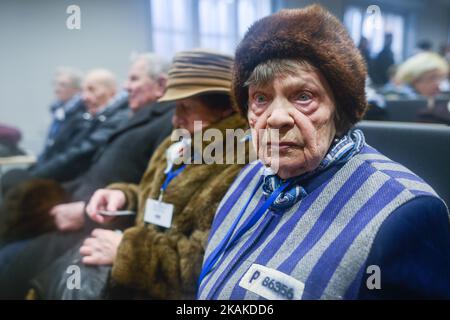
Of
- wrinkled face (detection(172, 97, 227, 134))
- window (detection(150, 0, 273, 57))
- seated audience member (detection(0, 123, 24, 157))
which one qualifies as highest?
window (detection(150, 0, 273, 57))

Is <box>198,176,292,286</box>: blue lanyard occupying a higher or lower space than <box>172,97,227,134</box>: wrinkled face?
lower

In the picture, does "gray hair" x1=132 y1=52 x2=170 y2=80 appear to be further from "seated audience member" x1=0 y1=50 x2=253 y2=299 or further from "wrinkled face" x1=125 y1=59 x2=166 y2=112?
"seated audience member" x1=0 y1=50 x2=253 y2=299

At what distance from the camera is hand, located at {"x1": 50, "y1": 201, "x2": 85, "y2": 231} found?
173 centimetres

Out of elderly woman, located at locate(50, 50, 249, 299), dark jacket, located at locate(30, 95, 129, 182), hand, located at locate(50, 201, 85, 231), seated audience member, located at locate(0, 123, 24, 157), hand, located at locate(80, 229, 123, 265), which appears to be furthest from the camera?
seated audience member, located at locate(0, 123, 24, 157)

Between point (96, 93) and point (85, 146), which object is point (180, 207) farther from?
point (96, 93)

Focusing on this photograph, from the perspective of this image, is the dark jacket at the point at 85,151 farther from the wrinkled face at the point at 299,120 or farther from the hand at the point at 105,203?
the wrinkled face at the point at 299,120

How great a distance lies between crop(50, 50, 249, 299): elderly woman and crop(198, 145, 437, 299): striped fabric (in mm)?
308

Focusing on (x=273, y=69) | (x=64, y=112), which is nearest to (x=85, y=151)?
(x=64, y=112)

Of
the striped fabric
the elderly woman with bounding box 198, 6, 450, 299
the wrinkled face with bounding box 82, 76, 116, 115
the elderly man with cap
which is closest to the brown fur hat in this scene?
the elderly woman with bounding box 198, 6, 450, 299

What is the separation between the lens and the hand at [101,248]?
137cm

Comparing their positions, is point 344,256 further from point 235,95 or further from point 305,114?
point 235,95

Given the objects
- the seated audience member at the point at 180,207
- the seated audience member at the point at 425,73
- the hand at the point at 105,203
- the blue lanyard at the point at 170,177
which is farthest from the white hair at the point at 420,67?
the hand at the point at 105,203

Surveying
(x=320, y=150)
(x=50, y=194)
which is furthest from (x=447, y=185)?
(x=50, y=194)

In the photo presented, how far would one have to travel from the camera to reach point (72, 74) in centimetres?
380
